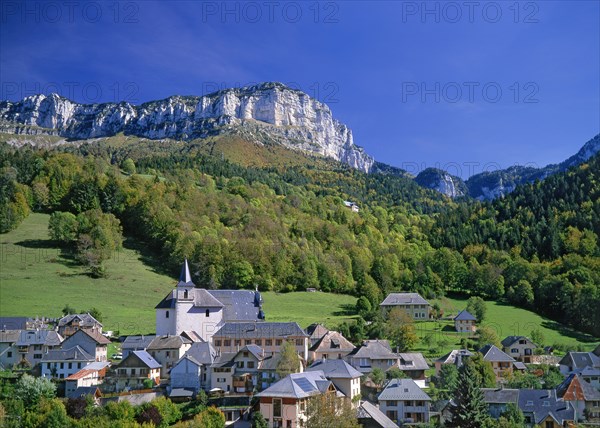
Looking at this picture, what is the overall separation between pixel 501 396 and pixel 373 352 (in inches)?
558

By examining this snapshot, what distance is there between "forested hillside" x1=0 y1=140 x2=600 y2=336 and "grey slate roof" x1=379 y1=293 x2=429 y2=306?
184 centimetres

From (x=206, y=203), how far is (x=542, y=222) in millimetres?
68802

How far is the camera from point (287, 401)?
43.2 m

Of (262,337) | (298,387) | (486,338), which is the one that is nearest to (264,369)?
(298,387)

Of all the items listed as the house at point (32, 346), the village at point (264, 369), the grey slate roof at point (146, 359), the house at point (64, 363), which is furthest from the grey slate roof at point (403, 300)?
the house at point (32, 346)

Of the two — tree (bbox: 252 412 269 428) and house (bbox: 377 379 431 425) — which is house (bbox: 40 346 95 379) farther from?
house (bbox: 377 379 431 425)

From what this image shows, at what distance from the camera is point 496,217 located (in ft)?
469

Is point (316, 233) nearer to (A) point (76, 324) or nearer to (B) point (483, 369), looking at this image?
(A) point (76, 324)

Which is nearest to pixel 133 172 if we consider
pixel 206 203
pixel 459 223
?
pixel 206 203

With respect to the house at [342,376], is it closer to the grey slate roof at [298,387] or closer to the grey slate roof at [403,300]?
A: the grey slate roof at [298,387]

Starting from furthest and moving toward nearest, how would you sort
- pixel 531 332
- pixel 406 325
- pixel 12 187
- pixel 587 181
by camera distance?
1. pixel 587 181
2. pixel 12 187
3. pixel 531 332
4. pixel 406 325

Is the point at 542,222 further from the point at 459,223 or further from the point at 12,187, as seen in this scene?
the point at 12,187

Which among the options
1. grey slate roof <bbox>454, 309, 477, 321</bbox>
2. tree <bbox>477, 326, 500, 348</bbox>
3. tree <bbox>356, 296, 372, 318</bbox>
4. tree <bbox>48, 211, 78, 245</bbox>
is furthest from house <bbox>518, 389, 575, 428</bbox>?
tree <bbox>48, 211, 78, 245</bbox>

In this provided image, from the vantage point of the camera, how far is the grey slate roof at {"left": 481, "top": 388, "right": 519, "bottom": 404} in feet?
159
